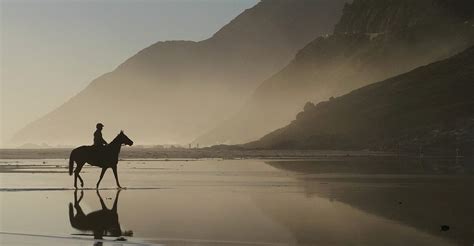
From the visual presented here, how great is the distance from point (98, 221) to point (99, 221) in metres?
0.03

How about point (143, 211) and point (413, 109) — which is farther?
point (413, 109)

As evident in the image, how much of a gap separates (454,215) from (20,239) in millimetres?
13335

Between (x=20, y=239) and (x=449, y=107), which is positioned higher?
(x=449, y=107)

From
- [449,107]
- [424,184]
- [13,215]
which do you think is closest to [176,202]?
[13,215]

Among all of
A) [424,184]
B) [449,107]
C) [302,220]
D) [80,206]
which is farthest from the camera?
[449,107]

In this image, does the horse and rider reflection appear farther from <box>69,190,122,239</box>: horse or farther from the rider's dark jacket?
the rider's dark jacket

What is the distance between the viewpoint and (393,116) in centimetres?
19625

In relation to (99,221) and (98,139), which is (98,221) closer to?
(99,221)

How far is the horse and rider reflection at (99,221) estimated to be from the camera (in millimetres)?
20859

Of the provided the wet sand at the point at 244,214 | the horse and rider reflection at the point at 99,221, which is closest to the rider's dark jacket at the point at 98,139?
the wet sand at the point at 244,214

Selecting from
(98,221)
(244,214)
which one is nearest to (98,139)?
(244,214)

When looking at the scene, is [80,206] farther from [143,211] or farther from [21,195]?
[21,195]

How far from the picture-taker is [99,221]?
77.9 ft

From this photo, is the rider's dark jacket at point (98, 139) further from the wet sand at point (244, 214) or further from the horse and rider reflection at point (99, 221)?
the horse and rider reflection at point (99, 221)
